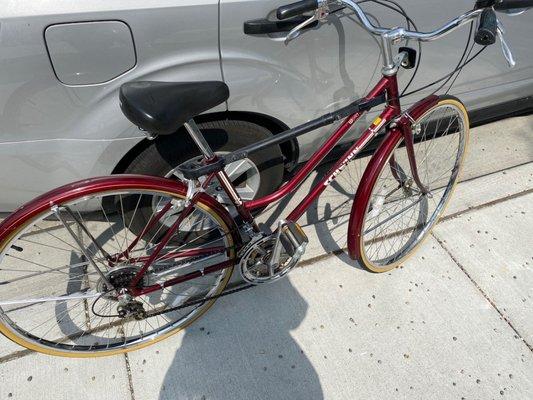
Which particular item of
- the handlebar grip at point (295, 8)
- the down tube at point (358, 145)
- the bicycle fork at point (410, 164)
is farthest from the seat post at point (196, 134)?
the bicycle fork at point (410, 164)

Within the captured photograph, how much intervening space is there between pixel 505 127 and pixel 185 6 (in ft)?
9.01

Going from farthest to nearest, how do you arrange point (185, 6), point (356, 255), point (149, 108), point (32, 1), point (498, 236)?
point (498, 236)
point (356, 255)
point (185, 6)
point (32, 1)
point (149, 108)

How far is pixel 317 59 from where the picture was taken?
2020 mm

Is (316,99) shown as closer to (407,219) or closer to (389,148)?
(389,148)

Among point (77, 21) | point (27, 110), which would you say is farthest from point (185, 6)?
point (27, 110)

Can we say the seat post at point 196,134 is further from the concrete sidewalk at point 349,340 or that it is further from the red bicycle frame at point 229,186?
the concrete sidewalk at point 349,340

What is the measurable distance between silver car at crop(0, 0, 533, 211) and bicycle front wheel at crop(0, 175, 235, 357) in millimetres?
244

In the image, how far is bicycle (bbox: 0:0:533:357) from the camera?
1.49 meters

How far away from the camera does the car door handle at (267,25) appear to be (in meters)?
1.77

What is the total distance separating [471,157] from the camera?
3.12 m

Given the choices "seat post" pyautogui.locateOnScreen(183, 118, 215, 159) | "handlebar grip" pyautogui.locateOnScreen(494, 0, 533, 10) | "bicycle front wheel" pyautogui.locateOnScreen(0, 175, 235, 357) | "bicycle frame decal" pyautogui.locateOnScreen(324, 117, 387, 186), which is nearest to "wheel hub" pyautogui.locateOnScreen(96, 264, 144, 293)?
"bicycle front wheel" pyautogui.locateOnScreen(0, 175, 235, 357)

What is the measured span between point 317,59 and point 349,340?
1346mm

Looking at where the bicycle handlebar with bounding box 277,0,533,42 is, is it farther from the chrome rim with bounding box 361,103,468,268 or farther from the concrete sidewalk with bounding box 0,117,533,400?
the concrete sidewalk with bounding box 0,117,533,400

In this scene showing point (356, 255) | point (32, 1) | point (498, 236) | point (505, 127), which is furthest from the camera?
point (505, 127)
